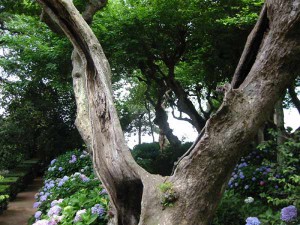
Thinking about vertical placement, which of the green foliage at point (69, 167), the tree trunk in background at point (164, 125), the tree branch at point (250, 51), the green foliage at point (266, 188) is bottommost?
the green foliage at point (266, 188)

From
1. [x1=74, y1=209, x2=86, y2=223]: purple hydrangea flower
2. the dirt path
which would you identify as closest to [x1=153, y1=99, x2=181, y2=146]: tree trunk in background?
the dirt path

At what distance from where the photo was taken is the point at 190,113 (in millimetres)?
10500

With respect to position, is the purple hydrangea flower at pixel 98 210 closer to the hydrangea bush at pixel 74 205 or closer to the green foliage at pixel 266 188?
the hydrangea bush at pixel 74 205

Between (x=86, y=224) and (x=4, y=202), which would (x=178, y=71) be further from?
(x=86, y=224)

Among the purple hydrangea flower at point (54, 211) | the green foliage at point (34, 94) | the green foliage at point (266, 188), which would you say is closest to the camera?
the green foliage at point (266, 188)

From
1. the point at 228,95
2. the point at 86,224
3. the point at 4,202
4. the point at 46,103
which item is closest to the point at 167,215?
the point at 228,95

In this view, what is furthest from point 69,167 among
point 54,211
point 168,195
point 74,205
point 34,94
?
point 34,94

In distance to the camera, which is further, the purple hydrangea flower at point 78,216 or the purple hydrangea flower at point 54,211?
the purple hydrangea flower at point 54,211

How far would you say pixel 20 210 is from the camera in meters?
8.12

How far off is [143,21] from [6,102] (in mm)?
9237

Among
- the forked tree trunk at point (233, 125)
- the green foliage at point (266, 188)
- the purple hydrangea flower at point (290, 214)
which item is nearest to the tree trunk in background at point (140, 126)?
the green foliage at point (266, 188)

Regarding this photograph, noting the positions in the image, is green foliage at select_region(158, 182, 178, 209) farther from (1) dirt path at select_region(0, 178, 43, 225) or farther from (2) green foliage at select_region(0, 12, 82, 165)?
(2) green foliage at select_region(0, 12, 82, 165)

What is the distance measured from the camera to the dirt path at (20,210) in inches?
281

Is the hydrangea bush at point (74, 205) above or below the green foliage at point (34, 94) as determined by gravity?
below
